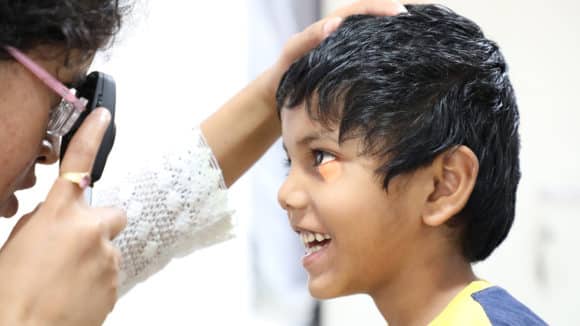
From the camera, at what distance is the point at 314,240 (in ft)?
3.25

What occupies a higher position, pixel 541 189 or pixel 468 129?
pixel 468 129

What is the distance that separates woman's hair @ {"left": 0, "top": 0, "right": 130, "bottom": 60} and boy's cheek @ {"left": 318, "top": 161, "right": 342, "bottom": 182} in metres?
0.28

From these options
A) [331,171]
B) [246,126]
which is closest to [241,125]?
[246,126]

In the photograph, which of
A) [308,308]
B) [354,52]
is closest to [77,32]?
[354,52]

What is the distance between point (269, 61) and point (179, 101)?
1.02ft

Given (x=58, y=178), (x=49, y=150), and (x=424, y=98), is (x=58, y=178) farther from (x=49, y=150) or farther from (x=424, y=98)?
(x=424, y=98)

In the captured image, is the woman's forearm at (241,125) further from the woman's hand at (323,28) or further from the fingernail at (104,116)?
the fingernail at (104,116)

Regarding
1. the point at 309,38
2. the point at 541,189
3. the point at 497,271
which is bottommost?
the point at 497,271

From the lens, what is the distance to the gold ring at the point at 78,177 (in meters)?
0.85

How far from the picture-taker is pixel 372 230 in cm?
95

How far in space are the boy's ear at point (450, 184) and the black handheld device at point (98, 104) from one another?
359 millimetres

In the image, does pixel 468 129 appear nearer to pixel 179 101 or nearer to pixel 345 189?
pixel 345 189

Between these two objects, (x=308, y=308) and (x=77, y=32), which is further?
(x=308, y=308)

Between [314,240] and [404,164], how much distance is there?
0.14m
